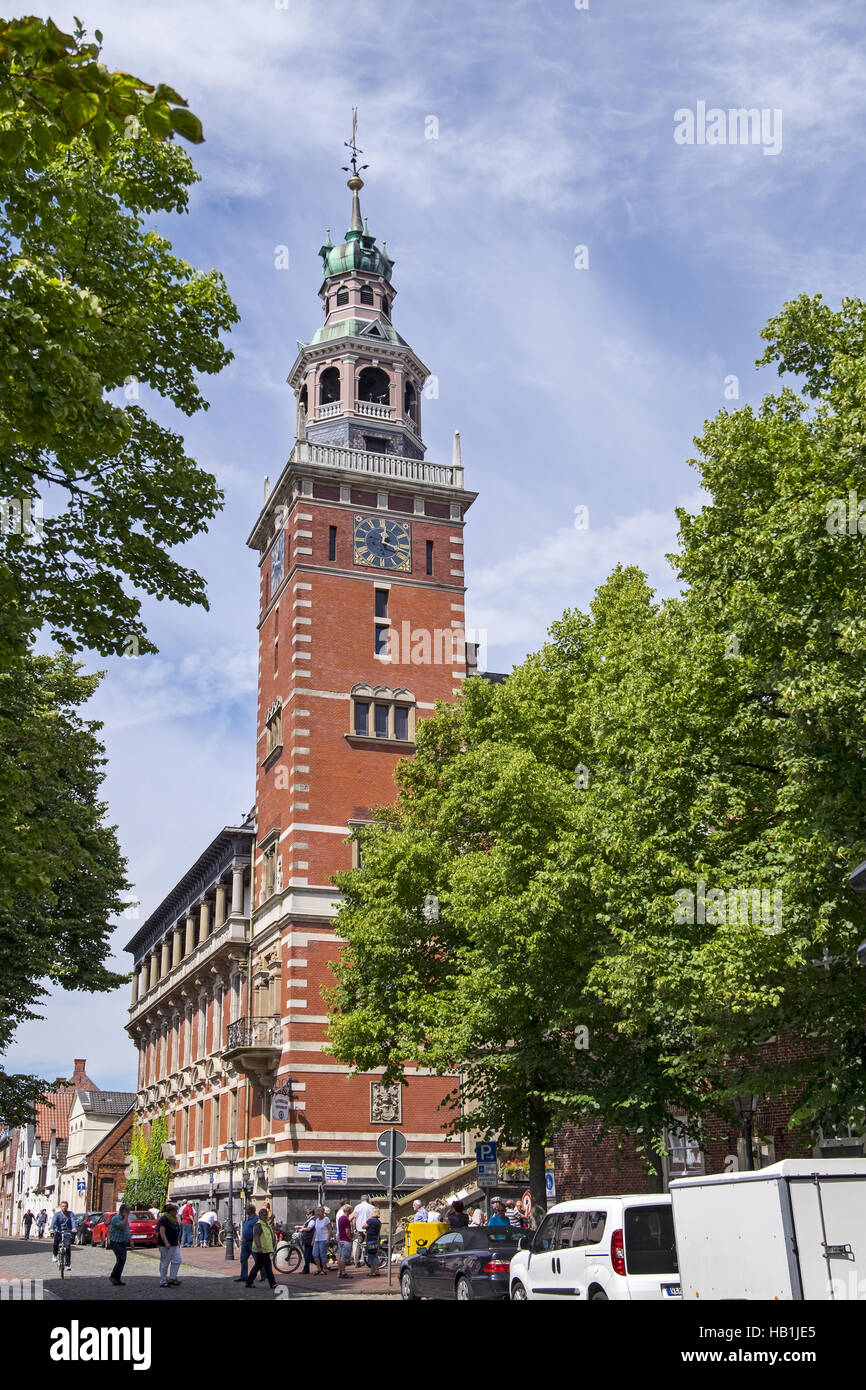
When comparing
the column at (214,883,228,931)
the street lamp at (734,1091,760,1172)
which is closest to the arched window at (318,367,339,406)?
the column at (214,883,228,931)

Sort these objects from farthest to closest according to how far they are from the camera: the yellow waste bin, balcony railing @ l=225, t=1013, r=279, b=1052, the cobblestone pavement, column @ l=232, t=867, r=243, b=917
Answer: column @ l=232, t=867, r=243, b=917 → balcony railing @ l=225, t=1013, r=279, b=1052 → the yellow waste bin → the cobblestone pavement

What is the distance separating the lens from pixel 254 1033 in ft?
162

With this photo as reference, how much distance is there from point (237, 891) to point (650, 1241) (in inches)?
1681

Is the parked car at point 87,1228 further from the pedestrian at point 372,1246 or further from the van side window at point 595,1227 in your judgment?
the van side window at point 595,1227

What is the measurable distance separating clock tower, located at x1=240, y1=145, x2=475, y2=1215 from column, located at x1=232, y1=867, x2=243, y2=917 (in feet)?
10.3

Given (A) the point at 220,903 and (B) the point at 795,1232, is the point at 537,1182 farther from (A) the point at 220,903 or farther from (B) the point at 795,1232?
(A) the point at 220,903

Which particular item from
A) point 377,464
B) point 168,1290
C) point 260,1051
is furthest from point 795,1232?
point 377,464

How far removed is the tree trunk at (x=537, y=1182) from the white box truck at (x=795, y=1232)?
15.7 meters

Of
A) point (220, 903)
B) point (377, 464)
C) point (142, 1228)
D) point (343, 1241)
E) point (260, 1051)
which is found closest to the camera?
point (343, 1241)

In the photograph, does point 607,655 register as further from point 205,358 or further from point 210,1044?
point 210,1044

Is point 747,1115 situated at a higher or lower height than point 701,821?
lower

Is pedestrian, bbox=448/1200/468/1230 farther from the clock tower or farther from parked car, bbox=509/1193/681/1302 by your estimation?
the clock tower

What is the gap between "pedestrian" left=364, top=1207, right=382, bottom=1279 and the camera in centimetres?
3284

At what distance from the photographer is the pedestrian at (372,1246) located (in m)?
32.8
